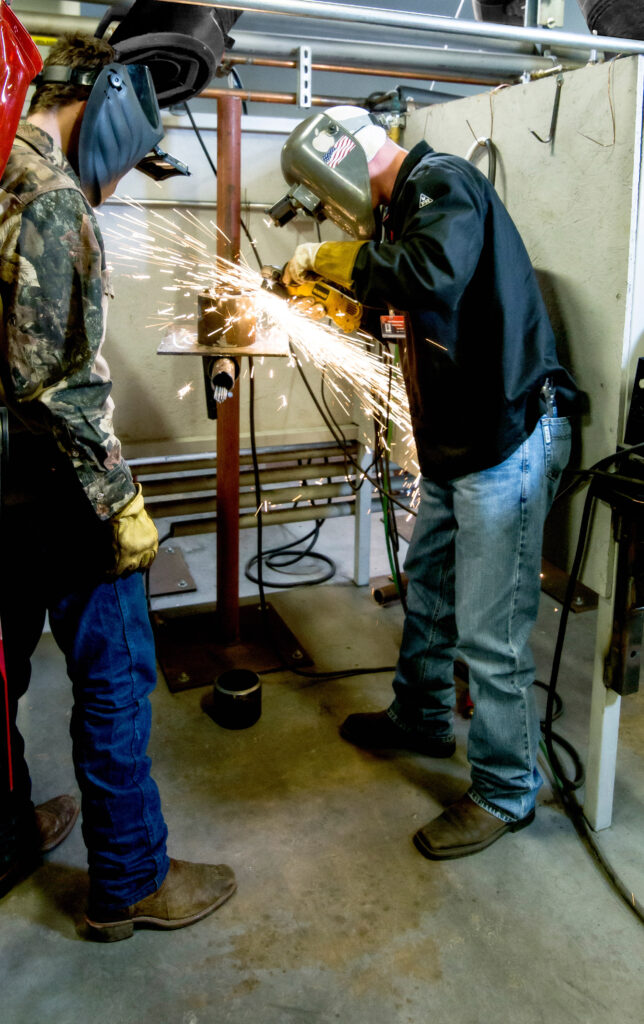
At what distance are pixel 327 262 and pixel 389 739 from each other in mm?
1397

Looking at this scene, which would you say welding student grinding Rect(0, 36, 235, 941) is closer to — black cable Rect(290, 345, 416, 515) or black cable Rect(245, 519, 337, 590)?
black cable Rect(290, 345, 416, 515)

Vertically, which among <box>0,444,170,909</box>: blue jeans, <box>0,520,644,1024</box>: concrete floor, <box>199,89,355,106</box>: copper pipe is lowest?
<box>0,520,644,1024</box>: concrete floor

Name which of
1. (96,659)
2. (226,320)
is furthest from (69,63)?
(96,659)

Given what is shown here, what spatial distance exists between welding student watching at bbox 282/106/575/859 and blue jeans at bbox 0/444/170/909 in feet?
2.44

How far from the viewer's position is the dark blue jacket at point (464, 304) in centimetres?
157

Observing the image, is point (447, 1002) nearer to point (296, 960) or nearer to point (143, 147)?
point (296, 960)

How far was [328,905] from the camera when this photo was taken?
1.72 m

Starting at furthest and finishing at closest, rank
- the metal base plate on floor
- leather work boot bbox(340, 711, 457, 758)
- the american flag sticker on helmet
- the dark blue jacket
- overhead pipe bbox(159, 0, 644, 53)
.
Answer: the metal base plate on floor < leather work boot bbox(340, 711, 457, 758) < the american flag sticker on helmet < the dark blue jacket < overhead pipe bbox(159, 0, 644, 53)

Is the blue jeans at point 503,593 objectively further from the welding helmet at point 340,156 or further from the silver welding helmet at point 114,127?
the silver welding helmet at point 114,127

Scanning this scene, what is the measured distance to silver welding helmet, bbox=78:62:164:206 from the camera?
1.47 metres

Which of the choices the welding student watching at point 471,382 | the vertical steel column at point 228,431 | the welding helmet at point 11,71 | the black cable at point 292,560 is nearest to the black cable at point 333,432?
the vertical steel column at point 228,431

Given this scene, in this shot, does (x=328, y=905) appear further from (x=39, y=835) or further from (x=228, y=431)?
(x=228, y=431)

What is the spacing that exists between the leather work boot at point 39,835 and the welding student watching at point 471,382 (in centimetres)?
92

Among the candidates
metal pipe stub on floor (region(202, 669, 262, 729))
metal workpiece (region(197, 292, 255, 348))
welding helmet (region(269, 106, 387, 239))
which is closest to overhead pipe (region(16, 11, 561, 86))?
welding helmet (region(269, 106, 387, 239))
